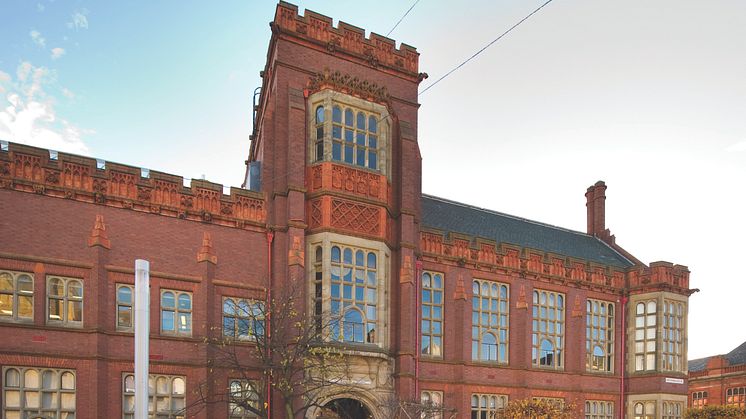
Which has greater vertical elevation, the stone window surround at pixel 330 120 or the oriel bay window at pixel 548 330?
the stone window surround at pixel 330 120

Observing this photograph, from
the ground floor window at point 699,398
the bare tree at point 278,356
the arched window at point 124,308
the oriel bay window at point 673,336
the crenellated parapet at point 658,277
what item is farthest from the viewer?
the ground floor window at point 699,398

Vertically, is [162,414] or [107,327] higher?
[107,327]

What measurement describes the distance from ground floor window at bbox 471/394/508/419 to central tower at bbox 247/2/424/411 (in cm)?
426

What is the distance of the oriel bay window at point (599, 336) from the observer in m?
30.8

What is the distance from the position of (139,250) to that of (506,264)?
15942mm

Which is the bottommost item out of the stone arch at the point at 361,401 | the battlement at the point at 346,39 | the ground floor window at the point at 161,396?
the stone arch at the point at 361,401

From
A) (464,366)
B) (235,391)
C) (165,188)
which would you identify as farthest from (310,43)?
(464,366)

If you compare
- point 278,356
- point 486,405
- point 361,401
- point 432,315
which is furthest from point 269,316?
point 486,405

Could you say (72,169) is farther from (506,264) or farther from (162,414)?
(506,264)

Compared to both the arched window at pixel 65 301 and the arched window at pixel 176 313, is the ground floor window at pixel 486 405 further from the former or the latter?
the arched window at pixel 65 301

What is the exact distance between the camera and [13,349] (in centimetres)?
1759

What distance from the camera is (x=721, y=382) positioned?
5078cm

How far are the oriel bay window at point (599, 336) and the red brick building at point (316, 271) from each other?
0.10 meters

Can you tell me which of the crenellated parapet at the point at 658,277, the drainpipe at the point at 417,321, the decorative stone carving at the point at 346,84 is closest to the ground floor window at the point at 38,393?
the drainpipe at the point at 417,321
